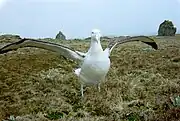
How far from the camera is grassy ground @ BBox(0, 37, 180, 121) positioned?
24.5ft

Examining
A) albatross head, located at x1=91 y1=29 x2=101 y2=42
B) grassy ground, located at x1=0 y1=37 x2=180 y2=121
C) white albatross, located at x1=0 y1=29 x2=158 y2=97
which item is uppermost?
albatross head, located at x1=91 y1=29 x2=101 y2=42

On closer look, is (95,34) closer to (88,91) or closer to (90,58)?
(90,58)

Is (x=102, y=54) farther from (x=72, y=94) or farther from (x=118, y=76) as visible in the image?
(x=118, y=76)

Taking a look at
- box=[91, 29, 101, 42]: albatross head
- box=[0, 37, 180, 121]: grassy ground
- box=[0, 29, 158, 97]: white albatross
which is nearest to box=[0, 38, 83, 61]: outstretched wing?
box=[0, 29, 158, 97]: white albatross

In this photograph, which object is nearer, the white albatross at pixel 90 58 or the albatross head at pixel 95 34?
the white albatross at pixel 90 58

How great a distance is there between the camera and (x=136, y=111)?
7.48 metres

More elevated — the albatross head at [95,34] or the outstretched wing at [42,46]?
the albatross head at [95,34]

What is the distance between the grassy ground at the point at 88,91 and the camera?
24.5 ft

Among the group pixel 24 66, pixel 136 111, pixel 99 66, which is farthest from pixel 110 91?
pixel 24 66

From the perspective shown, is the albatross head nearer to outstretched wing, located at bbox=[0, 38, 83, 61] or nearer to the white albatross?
the white albatross

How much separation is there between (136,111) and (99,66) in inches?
55.6

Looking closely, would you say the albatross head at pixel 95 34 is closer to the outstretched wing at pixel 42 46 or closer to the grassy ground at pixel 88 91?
the outstretched wing at pixel 42 46

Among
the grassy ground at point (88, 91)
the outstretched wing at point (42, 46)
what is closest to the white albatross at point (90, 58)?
the outstretched wing at point (42, 46)

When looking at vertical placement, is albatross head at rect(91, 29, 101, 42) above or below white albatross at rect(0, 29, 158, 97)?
above
